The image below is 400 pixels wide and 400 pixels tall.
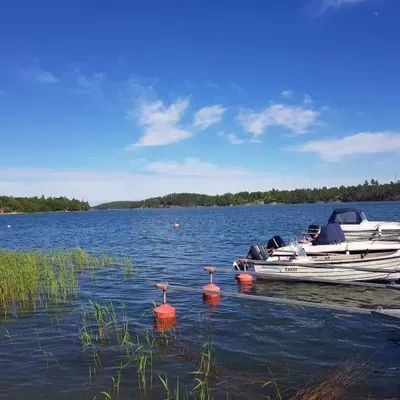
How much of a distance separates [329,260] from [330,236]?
138 cm

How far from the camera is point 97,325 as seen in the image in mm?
11500

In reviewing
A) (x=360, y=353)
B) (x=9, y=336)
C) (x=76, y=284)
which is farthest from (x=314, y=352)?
(x=76, y=284)

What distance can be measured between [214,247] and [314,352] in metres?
22.8

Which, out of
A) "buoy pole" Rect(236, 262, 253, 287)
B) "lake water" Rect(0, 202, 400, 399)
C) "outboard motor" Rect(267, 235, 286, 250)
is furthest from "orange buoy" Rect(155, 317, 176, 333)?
"outboard motor" Rect(267, 235, 286, 250)

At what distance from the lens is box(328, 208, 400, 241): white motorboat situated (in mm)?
21000

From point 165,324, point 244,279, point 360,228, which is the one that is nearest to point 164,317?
point 165,324

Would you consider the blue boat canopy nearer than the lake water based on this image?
No

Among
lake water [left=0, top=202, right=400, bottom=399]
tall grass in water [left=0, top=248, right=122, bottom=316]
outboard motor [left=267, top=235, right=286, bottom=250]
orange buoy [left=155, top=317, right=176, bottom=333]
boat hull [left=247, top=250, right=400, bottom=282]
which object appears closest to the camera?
lake water [left=0, top=202, right=400, bottom=399]

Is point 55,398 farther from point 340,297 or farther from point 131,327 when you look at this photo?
point 340,297

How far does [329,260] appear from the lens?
17.4 meters

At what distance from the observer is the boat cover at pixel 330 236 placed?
1834 cm

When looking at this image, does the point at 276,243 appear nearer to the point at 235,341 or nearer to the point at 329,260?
the point at 329,260

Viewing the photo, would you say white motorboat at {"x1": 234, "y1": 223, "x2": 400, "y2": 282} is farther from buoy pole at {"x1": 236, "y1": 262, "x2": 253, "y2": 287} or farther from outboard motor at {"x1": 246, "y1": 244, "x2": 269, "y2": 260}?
buoy pole at {"x1": 236, "y1": 262, "x2": 253, "y2": 287}

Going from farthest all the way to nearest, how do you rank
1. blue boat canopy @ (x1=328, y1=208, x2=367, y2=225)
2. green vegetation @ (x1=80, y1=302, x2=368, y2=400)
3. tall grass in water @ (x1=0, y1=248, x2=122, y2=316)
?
1. blue boat canopy @ (x1=328, y1=208, x2=367, y2=225)
2. tall grass in water @ (x1=0, y1=248, x2=122, y2=316)
3. green vegetation @ (x1=80, y1=302, x2=368, y2=400)
